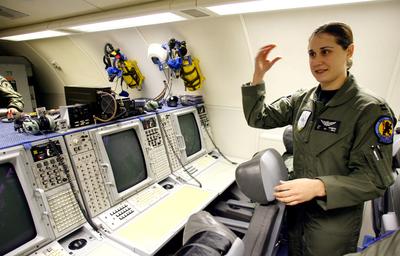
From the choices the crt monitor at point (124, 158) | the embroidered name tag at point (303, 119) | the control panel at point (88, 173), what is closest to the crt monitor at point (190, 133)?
the crt monitor at point (124, 158)

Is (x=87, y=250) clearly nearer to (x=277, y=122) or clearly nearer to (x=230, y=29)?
(x=277, y=122)

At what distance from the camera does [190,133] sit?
2.66 meters

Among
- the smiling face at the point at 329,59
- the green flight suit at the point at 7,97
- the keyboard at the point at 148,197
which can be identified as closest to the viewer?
the smiling face at the point at 329,59

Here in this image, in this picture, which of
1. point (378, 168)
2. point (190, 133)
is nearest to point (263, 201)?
point (378, 168)

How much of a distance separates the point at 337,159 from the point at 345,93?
0.34m

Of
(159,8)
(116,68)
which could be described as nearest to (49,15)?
(116,68)

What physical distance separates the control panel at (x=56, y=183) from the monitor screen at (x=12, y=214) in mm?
87

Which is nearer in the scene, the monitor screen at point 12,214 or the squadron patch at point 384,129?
the squadron patch at point 384,129

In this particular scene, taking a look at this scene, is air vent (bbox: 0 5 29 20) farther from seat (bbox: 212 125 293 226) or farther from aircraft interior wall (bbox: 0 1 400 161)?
seat (bbox: 212 125 293 226)

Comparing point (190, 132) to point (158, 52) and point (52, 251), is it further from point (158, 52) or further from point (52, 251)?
point (52, 251)

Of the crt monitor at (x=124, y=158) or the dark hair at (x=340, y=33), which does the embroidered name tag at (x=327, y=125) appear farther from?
the crt monitor at (x=124, y=158)

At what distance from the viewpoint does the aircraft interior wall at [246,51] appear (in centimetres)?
203

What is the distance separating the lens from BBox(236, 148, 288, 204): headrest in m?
1.10

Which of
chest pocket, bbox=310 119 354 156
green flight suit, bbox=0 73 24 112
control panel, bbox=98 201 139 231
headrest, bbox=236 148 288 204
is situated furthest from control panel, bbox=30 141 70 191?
green flight suit, bbox=0 73 24 112
